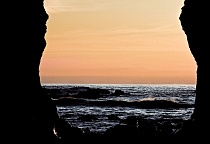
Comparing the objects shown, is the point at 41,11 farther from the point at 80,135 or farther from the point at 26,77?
the point at 80,135

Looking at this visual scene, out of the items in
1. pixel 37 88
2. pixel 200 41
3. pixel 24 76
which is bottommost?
pixel 37 88

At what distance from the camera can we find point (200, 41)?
76.0 feet

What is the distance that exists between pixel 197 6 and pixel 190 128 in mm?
5777

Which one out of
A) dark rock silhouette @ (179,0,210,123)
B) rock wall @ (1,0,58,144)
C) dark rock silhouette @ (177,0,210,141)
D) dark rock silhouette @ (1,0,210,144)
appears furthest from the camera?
dark rock silhouette @ (179,0,210,123)

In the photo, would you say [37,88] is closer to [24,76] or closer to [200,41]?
[24,76]

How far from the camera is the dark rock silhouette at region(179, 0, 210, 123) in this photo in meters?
22.6

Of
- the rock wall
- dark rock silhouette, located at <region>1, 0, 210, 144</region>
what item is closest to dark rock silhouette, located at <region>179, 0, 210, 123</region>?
dark rock silhouette, located at <region>1, 0, 210, 144</region>

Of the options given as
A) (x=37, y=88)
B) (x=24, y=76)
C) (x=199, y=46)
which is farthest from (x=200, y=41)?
(x=24, y=76)

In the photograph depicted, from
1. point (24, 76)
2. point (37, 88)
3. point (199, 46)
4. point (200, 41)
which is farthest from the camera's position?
point (199, 46)

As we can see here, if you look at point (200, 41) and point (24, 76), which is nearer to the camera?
point (24, 76)

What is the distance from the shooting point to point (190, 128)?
70.6 feet

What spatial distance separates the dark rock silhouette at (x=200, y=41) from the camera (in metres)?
22.6

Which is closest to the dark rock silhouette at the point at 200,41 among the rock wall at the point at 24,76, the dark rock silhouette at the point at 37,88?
the dark rock silhouette at the point at 37,88

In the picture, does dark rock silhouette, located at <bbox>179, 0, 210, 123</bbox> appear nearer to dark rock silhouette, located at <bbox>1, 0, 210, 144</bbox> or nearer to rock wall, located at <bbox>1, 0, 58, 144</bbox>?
dark rock silhouette, located at <bbox>1, 0, 210, 144</bbox>
